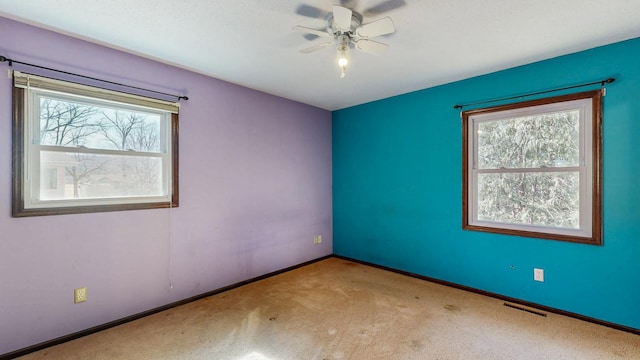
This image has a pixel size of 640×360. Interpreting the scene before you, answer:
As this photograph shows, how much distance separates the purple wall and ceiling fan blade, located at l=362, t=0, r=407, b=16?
1.97 metres

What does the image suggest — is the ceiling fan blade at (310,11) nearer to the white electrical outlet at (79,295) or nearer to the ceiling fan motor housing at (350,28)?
the ceiling fan motor housing at (350,28)

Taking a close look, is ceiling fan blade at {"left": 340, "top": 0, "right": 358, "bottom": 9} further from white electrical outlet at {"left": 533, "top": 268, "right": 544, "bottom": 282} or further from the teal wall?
white electrical outlet at {"left": 533, "top": 268, "right": 544, "bottom": 282}

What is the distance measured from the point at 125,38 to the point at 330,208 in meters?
3.38

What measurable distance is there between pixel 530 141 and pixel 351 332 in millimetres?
2563

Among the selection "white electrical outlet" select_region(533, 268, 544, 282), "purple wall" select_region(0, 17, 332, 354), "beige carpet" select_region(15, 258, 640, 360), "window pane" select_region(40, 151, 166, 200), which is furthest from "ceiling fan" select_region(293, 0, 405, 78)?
"white electrical outlet" select_region(533, 268, 544, 282)

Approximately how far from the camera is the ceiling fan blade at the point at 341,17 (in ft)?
5.43

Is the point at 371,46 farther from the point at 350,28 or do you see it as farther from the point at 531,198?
the point at 531,198

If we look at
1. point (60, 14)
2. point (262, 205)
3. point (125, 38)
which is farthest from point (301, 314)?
point (60, 14)

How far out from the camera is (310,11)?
1.89 metres

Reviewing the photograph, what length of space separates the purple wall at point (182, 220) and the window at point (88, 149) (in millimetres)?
84

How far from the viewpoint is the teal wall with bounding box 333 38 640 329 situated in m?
2.32

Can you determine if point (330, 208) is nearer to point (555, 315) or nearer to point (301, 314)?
point (301, 314)

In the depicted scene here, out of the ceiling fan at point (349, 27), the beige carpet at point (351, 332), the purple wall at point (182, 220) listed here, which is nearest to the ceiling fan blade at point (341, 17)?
the ceiling fan at point (349, 27)

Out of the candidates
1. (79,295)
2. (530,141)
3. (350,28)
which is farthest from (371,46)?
(79,295)
